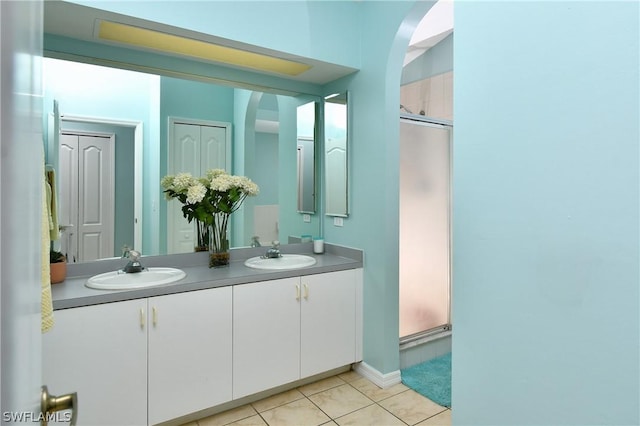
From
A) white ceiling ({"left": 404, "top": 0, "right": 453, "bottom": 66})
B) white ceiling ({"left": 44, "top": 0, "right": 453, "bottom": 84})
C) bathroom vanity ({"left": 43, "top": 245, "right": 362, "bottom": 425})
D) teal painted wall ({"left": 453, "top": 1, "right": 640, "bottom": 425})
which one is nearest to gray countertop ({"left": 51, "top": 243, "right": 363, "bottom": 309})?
bathroom vanity ({"left": 43, "top": 245, "right": 362, "bottom": 425})

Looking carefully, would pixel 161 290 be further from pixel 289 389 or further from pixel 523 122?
pixel 523 122

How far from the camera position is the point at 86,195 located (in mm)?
2287

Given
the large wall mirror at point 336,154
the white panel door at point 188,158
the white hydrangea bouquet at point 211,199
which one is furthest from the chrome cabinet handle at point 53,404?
the large wall mirror at point 336,154

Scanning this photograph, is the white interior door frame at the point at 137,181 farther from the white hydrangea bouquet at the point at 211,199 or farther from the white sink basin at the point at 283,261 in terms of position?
the white sink basin at the point at 283,261

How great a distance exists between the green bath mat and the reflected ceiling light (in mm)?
2321

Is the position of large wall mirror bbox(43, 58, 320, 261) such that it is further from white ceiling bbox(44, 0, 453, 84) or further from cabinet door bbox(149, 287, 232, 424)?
cabinet door bbox(149, 287, 232, 424)

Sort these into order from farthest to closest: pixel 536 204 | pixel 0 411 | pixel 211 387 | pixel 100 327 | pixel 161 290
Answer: pixel 211 387
pixel 161 290
pixel 100 327
pixel 536 204
pixel 0 411

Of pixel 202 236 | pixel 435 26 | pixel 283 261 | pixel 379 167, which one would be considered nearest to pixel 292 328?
pixel 283 261

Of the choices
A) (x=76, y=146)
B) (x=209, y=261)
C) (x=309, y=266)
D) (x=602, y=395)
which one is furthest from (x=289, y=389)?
(x=602, y=395)

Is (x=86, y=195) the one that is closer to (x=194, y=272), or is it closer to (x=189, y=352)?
(x=194, y=272)

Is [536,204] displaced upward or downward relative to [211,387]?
upward

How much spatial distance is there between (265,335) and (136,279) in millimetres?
816

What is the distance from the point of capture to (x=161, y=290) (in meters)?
1.96

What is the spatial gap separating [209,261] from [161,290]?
1.97ft
